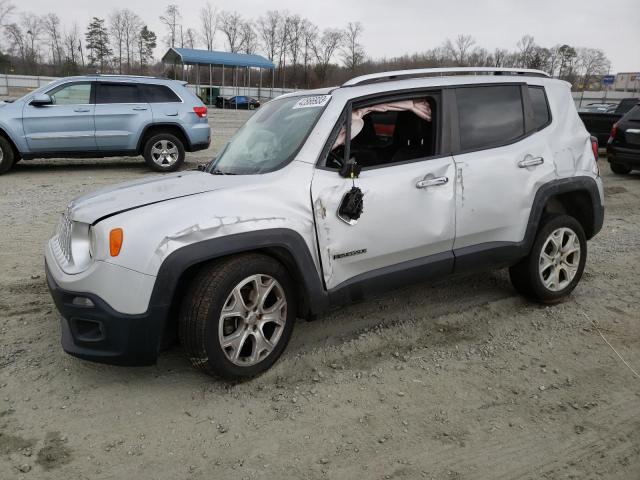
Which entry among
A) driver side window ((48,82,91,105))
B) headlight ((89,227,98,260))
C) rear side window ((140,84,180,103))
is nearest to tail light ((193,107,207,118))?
rear side window ((140,84,180,103))

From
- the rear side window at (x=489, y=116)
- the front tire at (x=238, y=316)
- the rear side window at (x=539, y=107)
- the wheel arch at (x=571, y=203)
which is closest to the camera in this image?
the front tire at (x=238, y=316)

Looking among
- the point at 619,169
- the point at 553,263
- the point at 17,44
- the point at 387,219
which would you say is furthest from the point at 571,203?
the point at 17,44

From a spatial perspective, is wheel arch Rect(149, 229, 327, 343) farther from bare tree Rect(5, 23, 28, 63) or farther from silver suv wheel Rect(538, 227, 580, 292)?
bare tree Rect(5, 23, 28, 63)

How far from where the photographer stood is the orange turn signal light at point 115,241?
8.91 feet

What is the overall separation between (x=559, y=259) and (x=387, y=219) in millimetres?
1786

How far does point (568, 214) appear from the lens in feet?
14.8

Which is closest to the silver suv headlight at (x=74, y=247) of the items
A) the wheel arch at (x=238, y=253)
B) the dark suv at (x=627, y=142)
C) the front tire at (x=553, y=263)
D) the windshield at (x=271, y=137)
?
the wheel arch at (x=238, y=253)

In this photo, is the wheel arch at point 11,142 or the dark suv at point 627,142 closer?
the wheel arch at point 11,142

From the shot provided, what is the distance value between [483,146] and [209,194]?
80.4 inches

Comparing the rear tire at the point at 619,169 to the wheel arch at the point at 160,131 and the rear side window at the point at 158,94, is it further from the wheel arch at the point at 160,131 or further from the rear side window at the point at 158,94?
the rear side window at the point at 158,94

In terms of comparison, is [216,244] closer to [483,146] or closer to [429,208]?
[429,208]

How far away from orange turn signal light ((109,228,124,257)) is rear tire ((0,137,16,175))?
842cm

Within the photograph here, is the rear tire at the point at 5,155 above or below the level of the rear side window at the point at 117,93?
below

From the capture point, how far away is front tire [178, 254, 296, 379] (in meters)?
2.83
